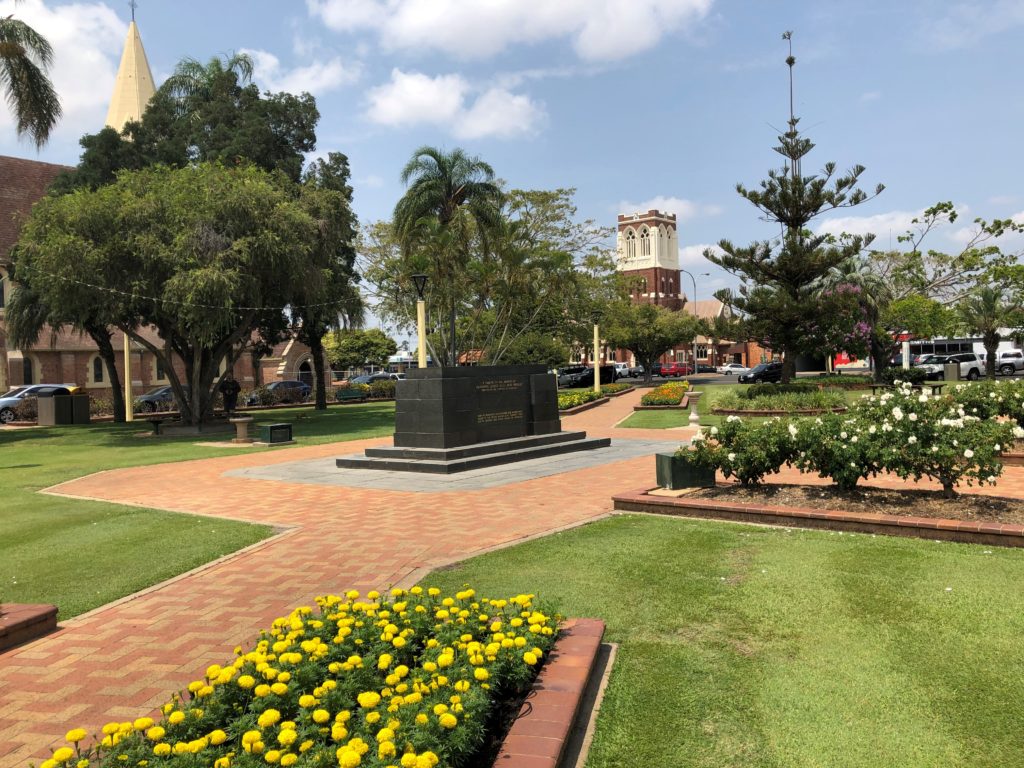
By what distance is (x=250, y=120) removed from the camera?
3069cm

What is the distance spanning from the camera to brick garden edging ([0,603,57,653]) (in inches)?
195

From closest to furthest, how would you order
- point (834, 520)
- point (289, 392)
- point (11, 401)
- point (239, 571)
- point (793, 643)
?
1. point (793, 643)
2. point (239, 571)
3. point (834, 520)
4. point (11, 401)
5. point (289, 392)

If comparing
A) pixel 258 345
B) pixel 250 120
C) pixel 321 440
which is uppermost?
pixel 250 120

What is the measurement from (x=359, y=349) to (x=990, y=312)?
160 feet

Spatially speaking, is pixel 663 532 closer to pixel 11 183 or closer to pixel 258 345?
pixel 258 345

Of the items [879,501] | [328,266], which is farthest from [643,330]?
[879,501]

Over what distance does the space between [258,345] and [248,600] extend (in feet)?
105

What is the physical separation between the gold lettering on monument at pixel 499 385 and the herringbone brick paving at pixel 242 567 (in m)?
3.12

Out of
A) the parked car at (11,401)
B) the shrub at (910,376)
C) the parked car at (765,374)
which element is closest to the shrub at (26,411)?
the parked car at (11,401)

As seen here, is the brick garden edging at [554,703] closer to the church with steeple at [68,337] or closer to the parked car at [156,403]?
the parked car at [156,403]

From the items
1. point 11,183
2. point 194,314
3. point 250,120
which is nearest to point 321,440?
point 194,314

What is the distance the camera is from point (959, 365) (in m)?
39.4

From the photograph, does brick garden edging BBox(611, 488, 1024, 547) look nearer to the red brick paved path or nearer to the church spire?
the red brick paved path

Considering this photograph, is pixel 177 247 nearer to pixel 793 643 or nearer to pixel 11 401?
pixel 11 401
